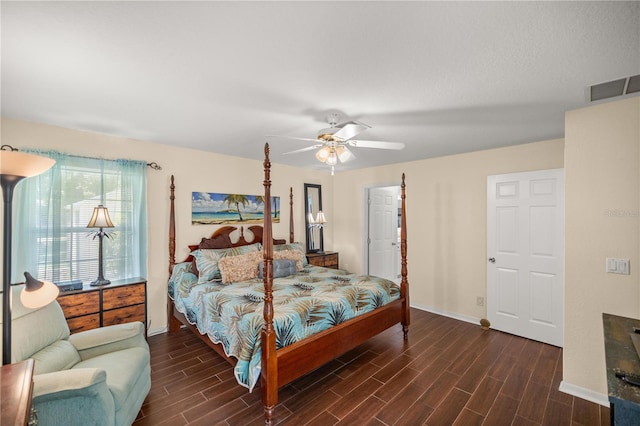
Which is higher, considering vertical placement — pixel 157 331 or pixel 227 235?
pixel 227 235

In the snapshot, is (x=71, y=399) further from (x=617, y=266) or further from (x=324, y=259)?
(x=324, y=259)

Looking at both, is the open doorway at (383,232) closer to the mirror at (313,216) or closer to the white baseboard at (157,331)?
the mirror at (313,216)

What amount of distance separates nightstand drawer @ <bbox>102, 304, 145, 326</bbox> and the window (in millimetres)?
436

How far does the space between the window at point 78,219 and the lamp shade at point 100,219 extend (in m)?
0.26

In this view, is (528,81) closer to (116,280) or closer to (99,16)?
(99,16)

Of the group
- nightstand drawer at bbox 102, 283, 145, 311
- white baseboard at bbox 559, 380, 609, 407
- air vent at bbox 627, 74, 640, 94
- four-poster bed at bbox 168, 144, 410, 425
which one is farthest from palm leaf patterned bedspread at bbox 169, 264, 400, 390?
air vent at bbox 627, 74, 640, 94

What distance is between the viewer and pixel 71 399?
4.76 feet

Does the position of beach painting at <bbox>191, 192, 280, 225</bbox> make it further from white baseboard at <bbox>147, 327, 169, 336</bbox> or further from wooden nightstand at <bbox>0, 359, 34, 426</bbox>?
wooden nightstand at <bbox>0, 359, 34, 426</bbox>

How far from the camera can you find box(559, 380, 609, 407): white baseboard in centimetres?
220

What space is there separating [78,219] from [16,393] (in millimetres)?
2630

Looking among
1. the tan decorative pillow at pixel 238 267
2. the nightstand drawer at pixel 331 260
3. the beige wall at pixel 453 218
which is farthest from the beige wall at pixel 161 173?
the beige wall at pixel 453 218

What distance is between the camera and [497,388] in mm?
2404

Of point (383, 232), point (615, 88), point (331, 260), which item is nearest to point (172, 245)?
point (331, 260)

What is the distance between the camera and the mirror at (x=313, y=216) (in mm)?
5234
